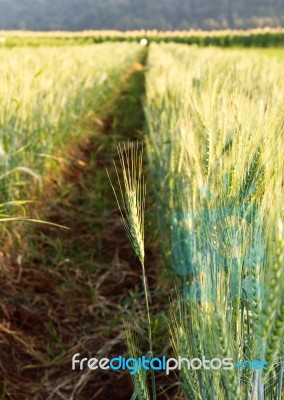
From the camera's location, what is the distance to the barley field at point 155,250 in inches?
32.1

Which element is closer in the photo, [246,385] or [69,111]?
[246,385]

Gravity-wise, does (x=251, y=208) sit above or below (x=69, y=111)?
above

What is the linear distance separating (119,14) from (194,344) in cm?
6596

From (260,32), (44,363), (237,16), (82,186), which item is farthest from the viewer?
(237,16)

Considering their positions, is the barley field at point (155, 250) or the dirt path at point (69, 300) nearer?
the barley field at point (155, 250)

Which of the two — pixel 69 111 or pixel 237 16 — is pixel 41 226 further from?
pixel 237 16

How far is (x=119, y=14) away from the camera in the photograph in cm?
6300

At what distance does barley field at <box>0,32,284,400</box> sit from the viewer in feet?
2.68

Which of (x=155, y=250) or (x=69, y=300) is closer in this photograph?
(x=69, y=300)

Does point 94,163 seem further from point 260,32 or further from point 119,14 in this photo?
point 119,14

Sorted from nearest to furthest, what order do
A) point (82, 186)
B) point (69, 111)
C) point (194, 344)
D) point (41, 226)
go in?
point (194, 344), point (41, 226), point (82, 186), point (69, 111)

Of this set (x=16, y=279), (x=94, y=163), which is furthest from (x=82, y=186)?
(x=16, y=279)

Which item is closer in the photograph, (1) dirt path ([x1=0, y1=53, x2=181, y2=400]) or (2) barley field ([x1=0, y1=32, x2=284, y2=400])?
(2) barley field ([x1=0, y1=32, x2=284, y2=400])

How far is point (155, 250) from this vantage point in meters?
2.66
